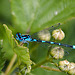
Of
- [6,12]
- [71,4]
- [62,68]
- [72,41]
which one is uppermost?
[6,12]

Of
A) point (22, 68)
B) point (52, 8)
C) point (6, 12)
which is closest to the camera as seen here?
point (22, 68)

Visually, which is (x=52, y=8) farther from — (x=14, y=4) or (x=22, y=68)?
(x=22, y=68)

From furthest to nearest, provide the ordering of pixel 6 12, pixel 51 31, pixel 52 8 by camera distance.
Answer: pixel 6 12
pixel 52 8
pixel 51 31

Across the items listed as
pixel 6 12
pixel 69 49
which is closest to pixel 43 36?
pixel 69 49

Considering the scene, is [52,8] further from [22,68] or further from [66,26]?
[22,68]

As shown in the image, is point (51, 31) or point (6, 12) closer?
Result: point (51, 31)

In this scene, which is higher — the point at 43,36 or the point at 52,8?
the point at 52,8
